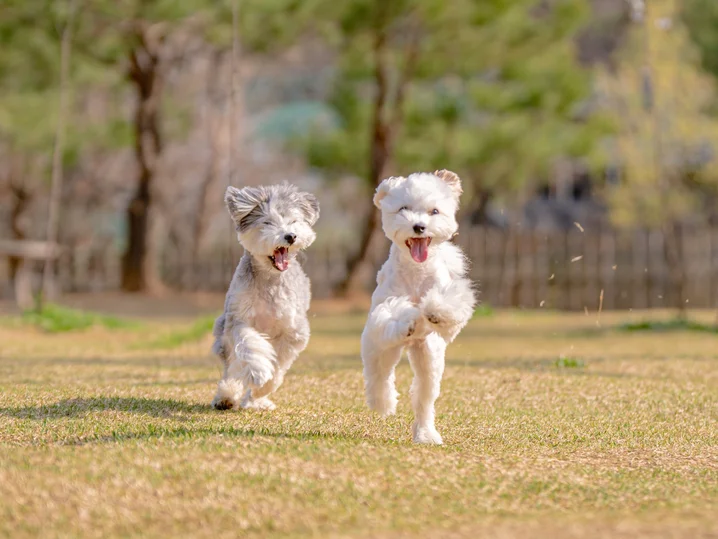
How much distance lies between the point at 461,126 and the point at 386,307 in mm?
20842

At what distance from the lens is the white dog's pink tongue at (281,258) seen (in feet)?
22.7

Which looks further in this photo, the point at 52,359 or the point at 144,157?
the point at 144,157

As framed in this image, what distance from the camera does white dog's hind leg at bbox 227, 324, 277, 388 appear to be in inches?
257

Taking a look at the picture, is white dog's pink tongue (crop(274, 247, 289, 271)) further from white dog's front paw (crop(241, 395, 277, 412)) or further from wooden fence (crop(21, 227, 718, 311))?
wooden fence (crop(21, 227, 718, 311))

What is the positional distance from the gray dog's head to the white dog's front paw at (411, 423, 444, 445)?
1460 mm

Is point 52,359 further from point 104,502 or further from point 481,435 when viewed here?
point 104,502

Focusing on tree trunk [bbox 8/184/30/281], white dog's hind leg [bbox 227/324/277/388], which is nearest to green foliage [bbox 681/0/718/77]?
tree trunk [bbox 8/184/30/281]

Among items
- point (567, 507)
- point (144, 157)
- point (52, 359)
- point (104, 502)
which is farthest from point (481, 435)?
point (144, 157)

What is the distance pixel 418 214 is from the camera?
231 inches

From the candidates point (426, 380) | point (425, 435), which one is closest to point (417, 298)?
point (426, 380)

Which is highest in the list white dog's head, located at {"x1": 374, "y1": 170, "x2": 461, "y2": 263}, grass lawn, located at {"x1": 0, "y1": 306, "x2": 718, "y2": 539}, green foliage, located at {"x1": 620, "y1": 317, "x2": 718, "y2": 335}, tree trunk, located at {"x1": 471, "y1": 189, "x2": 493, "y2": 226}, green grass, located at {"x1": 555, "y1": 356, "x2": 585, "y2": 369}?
tree trunk, located at {"x1": 471, "y1": 189, "x2": 493, "y2": 226}

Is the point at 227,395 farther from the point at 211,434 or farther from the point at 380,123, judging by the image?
the point at 380,123

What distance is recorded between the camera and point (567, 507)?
16.3ft

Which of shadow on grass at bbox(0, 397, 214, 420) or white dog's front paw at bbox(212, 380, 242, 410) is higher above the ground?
white dog's front paw at bbox(212, 380, 242, 410)
